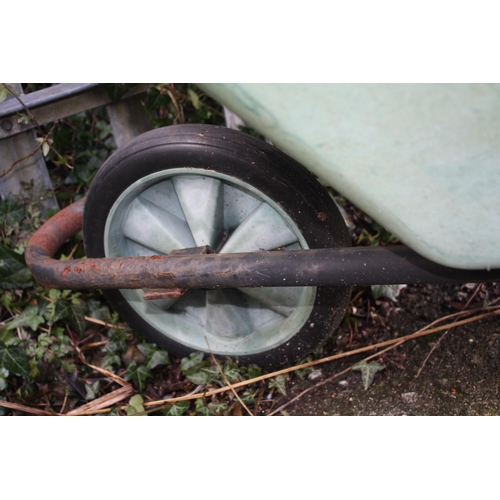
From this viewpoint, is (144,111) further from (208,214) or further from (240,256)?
(240,256)

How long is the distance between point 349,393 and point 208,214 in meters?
0.60

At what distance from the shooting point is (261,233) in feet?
5.05

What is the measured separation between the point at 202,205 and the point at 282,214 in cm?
22

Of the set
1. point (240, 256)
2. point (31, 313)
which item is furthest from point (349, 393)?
point (31, 313)

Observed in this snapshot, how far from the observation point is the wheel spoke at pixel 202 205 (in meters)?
1.53

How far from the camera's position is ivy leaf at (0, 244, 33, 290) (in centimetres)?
194

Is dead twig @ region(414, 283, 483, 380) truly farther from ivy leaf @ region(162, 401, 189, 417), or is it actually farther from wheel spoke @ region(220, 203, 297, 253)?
ivy leaf @ region(162, 401, 189, 417)

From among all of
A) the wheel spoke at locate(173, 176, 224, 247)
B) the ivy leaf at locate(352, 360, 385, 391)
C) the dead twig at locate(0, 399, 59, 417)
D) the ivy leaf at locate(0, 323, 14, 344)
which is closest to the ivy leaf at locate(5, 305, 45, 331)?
the ivy leaf at locate(0, 323, 14, 344)

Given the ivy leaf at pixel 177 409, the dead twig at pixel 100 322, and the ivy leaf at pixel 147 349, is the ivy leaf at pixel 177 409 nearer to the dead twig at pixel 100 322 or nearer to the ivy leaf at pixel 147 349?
the ivy leaf at pixel 147 349

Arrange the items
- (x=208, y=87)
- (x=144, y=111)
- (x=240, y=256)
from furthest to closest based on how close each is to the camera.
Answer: (x=144, y=111) → (x=240, y=256) → (x=208, y=87)

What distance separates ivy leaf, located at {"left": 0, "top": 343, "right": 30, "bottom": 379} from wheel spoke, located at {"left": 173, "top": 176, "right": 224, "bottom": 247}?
654 millimetres

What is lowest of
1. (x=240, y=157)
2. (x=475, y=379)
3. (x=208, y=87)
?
(x=475, y=379)

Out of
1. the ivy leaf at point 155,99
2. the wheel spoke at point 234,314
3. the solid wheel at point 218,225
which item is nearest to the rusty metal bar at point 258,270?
the solid wheel at point 218,225

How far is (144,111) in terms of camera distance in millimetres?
2225
